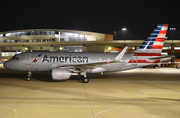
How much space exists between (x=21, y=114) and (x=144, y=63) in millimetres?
16332

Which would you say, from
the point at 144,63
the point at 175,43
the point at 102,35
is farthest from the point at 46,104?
the point at 102,35

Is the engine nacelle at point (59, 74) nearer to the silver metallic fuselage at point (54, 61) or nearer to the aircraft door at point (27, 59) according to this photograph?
the silver metallic fuselage at point (54, 61)

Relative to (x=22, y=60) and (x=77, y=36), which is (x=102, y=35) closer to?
(x=77, y=36)

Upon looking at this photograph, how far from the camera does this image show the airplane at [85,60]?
62.9ft

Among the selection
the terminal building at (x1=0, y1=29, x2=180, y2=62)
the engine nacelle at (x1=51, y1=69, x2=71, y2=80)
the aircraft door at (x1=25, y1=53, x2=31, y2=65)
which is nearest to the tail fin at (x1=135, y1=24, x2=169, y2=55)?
the engine nacelle at (x1=51, y1=69, x2=71, y2=80)

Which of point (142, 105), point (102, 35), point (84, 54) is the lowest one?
point (142, 105)

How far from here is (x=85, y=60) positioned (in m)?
20.2

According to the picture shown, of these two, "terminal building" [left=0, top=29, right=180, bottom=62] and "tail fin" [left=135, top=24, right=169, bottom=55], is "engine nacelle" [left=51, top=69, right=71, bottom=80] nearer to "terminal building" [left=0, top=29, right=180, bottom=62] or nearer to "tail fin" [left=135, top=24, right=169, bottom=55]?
"tail fin" [left=135, top=24, right=169, bottom=55]

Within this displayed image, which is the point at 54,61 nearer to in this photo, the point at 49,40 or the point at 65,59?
the point at 65,59

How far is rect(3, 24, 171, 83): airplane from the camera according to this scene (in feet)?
62.9

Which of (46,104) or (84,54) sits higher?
(84,54)

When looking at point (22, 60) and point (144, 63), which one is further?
point (144, 63)

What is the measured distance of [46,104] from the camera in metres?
9.72

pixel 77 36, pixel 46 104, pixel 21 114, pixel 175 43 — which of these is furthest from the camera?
pixel 77 36
